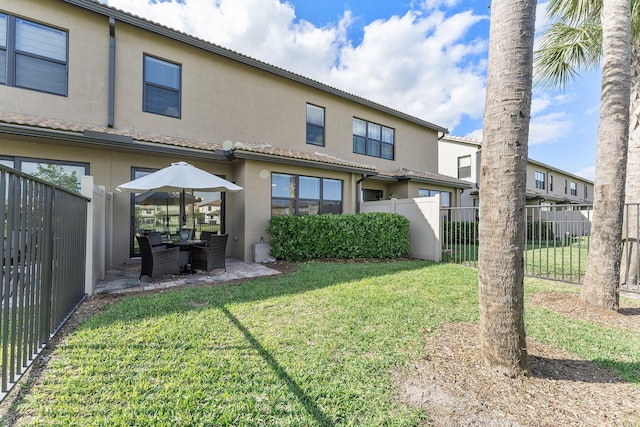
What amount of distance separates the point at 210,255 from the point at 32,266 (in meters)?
3.79

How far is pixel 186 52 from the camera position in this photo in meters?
9.29

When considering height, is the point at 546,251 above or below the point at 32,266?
below

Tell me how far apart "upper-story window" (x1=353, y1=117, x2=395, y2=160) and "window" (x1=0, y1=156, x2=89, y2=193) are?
10352 millimetres

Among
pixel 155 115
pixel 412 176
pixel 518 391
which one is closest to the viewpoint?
pixel 518 391

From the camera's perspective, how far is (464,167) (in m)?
19.2

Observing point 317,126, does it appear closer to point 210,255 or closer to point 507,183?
point 210,255

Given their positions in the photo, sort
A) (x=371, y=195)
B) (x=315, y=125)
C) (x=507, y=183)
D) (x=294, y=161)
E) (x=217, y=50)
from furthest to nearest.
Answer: (x=371, y=195), (x=315, y=125), (x=217, y=50), (x=294, y=161), (x=507, y=183)

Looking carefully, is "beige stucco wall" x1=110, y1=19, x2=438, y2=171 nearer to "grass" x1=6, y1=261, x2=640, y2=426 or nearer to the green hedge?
the green hedge

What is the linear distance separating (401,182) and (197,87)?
9.73 m

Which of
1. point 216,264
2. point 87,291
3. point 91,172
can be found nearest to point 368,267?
point 216,264

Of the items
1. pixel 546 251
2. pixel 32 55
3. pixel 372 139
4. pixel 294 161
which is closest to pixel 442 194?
pixel 372 139

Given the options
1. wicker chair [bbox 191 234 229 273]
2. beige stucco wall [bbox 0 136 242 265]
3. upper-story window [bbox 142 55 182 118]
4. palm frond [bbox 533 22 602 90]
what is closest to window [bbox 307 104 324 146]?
upper-story window [bbox 142 55 182 118]

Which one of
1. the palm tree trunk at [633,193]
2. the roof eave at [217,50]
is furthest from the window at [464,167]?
the palm tree trunk at [633,193]

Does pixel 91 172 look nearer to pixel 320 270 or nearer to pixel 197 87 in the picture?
pixel 197 87
